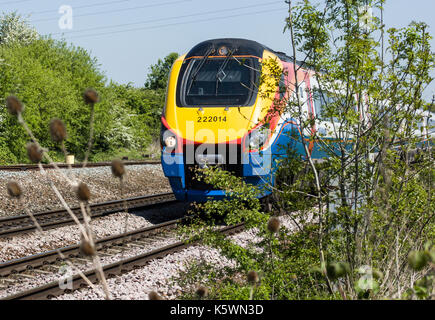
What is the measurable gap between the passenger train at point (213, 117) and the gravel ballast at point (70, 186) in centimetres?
241

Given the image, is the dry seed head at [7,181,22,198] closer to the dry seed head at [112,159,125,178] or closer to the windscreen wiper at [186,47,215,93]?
the dry seed head at [112,159,125,178]

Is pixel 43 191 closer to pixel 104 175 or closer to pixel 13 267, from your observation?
pixel 104 175

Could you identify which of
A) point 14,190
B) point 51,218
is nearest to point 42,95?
point 51,218

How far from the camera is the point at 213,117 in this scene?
934 centimetres

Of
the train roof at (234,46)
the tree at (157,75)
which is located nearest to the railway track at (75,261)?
the train roof at (234,46)

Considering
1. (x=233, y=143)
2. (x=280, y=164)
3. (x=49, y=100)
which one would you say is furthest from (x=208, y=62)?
(x=49, y=100)

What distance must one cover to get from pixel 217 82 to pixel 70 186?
769 cm

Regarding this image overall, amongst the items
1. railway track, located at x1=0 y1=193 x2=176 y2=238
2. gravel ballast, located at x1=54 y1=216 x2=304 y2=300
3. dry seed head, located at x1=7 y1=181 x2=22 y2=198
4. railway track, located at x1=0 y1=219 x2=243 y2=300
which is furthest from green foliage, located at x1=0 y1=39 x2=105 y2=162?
dry seed head, located at x1=7 y1=181 x2=22 y2=198

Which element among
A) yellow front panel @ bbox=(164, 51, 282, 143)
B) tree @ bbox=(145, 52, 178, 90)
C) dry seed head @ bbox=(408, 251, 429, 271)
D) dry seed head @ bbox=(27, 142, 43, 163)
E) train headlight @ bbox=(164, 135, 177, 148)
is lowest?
dry seed head @ bbox=(408, 251, 429, 271)

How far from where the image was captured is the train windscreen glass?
9.41 metres

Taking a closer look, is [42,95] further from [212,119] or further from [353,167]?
[353,167]

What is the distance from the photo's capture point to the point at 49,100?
87.9 ft
